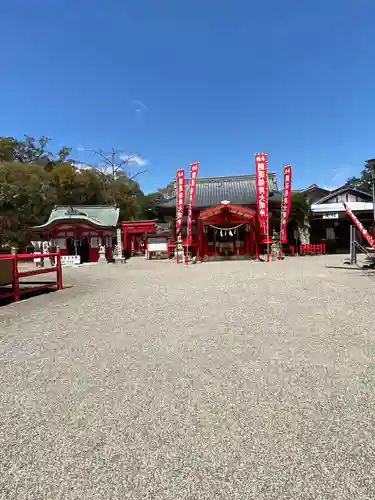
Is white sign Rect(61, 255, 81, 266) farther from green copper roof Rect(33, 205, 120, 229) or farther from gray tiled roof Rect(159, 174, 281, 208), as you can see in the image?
gray tiled roof Rect(159, 174, 281, 208)

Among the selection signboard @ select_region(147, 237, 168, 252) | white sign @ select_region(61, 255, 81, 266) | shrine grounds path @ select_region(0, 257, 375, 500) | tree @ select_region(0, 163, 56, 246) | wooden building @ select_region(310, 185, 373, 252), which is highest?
tree @ select_region(0, 163, 56, 246)

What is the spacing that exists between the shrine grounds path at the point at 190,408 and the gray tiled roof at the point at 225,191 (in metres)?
20.2

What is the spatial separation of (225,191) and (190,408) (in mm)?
24991

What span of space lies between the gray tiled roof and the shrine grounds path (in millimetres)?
20230

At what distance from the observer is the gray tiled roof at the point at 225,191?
25017 mm

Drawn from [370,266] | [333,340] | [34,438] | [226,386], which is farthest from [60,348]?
[370,266]

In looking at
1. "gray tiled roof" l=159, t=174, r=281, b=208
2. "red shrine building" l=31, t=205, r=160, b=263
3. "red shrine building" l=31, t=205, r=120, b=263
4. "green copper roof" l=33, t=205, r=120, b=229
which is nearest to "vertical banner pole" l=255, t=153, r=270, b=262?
"gray tiled roof" l=159, t=174, r=281, b=208

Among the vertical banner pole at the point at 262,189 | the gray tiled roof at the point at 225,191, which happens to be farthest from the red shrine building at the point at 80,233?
the vertical banner pole at the point at 262,189

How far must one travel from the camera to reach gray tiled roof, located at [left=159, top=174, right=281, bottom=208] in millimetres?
25017

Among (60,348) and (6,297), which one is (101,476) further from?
(6,297)

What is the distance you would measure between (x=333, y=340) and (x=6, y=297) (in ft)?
22.8

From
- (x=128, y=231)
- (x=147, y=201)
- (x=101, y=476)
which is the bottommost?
(x=101, y=476)

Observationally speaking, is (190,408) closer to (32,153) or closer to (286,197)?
(286,197)

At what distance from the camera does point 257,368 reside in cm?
327
